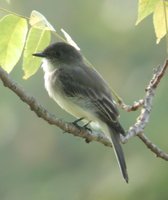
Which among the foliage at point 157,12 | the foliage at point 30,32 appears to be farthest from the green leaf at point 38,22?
the foliage at point 157,12

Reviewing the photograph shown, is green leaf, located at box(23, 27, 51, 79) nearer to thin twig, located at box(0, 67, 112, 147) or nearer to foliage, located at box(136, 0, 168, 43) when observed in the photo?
thin twig, located at box(0, 67, 112, 147)

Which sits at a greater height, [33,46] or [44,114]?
[33,46]

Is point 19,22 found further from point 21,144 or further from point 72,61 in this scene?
point 21,144

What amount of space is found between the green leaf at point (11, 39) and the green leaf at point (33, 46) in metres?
0.05

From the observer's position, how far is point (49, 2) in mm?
9656

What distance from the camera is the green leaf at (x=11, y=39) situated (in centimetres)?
285

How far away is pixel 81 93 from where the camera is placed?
151 inches

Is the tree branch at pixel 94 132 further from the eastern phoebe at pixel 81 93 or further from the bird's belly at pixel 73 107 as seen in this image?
the bird's belly at pixel 73 107

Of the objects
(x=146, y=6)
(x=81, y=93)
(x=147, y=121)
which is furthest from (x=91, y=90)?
(x=146, y=6)

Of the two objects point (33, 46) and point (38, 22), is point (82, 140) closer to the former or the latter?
point (33, 46)

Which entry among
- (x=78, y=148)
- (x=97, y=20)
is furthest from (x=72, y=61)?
(x=97, y=20)

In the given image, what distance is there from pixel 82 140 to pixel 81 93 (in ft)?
13.3

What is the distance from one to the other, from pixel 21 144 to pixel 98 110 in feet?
16.6

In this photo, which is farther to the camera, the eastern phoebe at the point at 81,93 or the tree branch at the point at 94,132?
the eastern phoebe at the point at 81,93
